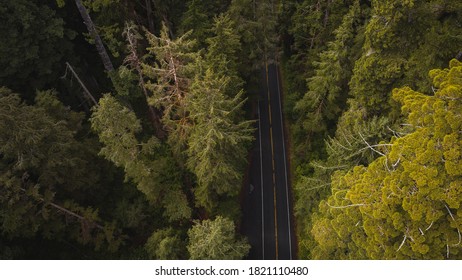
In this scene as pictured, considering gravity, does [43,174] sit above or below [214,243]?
above

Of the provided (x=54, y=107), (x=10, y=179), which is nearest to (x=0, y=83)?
(x=54, y=107)

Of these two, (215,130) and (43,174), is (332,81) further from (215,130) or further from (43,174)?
(43,174)

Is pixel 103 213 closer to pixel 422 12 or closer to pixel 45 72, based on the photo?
pixel 45 72

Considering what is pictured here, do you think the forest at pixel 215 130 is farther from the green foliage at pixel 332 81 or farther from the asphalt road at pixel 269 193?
the asphalt road at pixel 269 193

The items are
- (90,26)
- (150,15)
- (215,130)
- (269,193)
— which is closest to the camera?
(215,130)

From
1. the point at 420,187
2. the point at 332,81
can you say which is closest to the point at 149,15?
the point at 332,81

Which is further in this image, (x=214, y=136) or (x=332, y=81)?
(x=332, y=81)

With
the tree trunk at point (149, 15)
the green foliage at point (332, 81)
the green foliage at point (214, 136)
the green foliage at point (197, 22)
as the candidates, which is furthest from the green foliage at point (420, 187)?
the tree trunk at point (149, 15)
